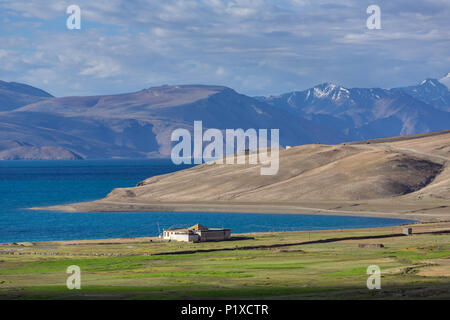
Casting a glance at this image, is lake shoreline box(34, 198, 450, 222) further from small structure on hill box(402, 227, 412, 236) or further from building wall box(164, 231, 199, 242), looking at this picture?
building wall box(164, 231, 199, 242)

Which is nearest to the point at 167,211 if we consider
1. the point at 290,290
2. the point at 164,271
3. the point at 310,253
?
the point at 310,253

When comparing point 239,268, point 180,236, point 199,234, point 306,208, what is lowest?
point 239,268

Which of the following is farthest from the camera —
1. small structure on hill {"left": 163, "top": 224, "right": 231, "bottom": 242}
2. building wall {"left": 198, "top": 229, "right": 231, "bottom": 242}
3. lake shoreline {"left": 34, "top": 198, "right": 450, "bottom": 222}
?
lake shoreline {"left": 34, "top": 198, "right": 450, "bottom": 222}

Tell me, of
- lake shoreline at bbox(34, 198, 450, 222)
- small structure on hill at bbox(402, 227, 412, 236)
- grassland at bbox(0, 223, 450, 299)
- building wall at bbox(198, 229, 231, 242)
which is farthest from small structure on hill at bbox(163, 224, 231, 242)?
lake shoreline at bbox(34, 198, 450, 222)

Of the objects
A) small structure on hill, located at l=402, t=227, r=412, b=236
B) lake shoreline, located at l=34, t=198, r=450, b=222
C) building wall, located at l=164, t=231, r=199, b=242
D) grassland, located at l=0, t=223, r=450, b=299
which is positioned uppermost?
lake shoreline, located at l=34, t=198, r=450, b=222

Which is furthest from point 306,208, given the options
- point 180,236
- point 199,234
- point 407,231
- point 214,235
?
point 199,234

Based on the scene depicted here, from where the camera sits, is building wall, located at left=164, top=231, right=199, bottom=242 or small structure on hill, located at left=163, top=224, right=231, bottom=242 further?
small structure on hill, located at left=163, top=224, right=231, bottom=242

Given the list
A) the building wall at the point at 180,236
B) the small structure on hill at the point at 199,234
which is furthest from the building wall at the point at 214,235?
the building wall at the point at 180,236

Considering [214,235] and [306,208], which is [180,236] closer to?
[214,235]
